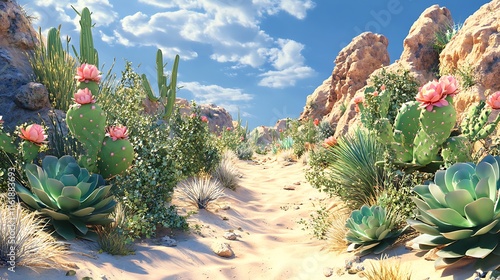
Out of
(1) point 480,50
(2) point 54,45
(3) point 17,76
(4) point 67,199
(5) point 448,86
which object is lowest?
(4) point 67,199

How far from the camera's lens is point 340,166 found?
5.90 m

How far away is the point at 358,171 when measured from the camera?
5691mm

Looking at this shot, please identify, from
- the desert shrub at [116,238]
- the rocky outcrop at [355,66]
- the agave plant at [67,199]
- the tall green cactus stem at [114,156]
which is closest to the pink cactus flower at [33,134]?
the agave plant at [67,199]

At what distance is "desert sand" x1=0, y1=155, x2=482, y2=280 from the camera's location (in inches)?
148

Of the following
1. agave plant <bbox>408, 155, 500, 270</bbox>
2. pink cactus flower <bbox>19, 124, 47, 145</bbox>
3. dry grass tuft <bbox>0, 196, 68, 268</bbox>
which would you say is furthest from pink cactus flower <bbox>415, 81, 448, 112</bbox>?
pink cactus flower <bbox>19, 124, 47, 145</bbox>

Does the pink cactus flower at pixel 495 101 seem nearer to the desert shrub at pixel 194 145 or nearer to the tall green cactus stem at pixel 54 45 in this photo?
the desert shrub at pixel 194 145

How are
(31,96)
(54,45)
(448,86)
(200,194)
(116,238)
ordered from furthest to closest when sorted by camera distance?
(54,45)
(200,194)
(31,96)
(448,86)
(116,238)

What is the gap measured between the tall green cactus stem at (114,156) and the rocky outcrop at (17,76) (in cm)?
140

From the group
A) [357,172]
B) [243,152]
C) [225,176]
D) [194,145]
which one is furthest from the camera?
[243,152]

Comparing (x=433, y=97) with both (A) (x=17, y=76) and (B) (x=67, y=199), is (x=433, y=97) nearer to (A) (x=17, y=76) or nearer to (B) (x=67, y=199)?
(B) (x=67, y=199)

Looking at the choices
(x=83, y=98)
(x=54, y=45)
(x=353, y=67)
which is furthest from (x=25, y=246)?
(x=353, y=67)

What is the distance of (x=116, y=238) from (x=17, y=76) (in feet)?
12.3

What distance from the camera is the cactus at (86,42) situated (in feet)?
30.0

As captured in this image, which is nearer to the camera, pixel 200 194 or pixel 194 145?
pixel 200 194
